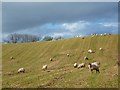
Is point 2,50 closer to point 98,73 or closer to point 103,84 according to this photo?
point 98,73

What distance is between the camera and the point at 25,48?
261 ft

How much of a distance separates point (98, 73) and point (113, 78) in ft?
14.6

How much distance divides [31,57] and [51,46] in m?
12.5

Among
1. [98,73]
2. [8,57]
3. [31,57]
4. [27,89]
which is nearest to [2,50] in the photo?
[8,57]

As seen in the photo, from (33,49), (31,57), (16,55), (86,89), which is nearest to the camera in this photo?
(86,89)

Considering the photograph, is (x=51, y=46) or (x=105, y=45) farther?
(x=51, y=46)

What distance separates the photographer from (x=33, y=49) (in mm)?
76688

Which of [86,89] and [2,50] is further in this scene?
[2,50]

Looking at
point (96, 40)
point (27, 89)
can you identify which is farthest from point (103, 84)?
point (96, 40)

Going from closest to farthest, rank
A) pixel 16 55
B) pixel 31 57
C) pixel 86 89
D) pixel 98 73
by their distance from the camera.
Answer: pixel 86 89 → pixel 98 73 → pixel 31 57 → pixel 16 55

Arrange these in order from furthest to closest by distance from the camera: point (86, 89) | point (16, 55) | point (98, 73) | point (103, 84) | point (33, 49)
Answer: point (33, 49) < point (16, 55) < point (98, 73) < point (103, 84) < point (86, 89)

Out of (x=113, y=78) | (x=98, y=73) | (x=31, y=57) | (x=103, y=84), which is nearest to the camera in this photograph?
(x=103, y=84)

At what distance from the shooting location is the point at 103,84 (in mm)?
25547

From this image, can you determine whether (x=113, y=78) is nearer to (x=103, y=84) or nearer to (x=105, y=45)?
(x=103, y=84)
